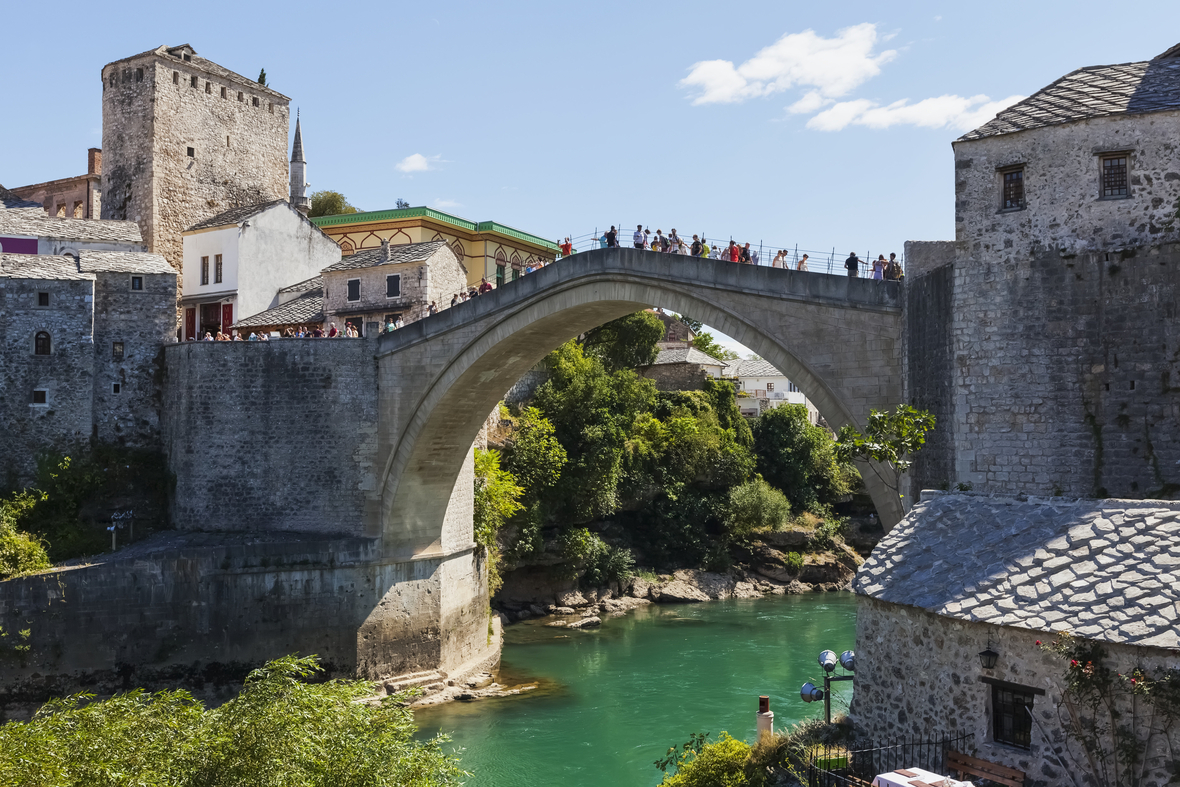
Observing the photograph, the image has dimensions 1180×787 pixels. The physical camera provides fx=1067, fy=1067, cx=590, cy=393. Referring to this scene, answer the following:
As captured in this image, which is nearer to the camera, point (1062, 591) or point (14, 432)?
point (1062, 591)

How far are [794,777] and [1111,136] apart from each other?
8.05m

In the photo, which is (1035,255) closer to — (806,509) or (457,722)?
(457,722)

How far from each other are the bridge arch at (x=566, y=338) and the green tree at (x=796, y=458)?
17775 mm

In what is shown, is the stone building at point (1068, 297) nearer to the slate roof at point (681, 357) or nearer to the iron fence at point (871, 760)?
the iron fence at point (871, 760)

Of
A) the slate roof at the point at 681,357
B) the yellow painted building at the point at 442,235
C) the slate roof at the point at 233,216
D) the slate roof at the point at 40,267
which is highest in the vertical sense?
the yellow painted building at the point at 442,235

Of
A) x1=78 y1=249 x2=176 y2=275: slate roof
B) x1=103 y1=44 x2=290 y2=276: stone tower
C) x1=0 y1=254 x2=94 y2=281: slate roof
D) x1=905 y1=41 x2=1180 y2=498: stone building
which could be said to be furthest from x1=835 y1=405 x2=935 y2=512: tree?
x1=103 y1=44 x2=290 y2=276: stone tower

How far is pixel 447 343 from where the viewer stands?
70.2 feet

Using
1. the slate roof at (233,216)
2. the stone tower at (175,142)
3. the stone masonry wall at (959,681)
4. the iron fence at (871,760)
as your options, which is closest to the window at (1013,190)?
the stone masonry wall at (959,681)

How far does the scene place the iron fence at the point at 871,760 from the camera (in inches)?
365

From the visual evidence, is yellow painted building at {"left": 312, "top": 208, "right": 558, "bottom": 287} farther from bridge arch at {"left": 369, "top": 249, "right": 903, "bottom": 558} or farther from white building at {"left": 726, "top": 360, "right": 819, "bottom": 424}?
white building at {"left": 726, "top": 360, "right": 819, "bottom": 424}

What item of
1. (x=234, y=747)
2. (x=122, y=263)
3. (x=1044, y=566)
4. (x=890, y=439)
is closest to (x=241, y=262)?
(x=122, y=263)

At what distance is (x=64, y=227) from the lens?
26.7 meters

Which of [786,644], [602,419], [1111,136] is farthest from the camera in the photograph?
[602,419]

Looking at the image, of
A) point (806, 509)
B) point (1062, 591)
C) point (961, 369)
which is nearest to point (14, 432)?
point (961, 369)
